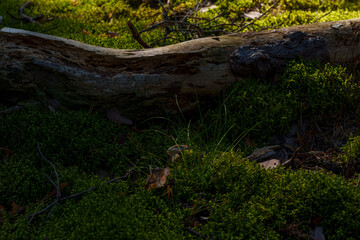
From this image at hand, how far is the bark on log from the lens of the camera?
4047 mm

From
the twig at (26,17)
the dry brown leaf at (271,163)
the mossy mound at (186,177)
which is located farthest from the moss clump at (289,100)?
the twig at (26,17)

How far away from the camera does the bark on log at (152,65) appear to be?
405 cm

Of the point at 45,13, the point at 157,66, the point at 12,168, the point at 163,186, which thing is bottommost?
the point at 163,186

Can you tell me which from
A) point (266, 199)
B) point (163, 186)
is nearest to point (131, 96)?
point (163, 186)

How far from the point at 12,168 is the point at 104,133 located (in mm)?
1057

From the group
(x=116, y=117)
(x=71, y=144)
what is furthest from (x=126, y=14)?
(x=71, y=144)

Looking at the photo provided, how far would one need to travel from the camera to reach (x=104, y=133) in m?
3.90

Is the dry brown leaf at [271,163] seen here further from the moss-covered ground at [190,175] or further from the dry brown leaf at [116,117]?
the dry brown leaf at [116,117]

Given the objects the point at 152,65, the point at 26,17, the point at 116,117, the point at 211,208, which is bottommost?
the point at 211,208

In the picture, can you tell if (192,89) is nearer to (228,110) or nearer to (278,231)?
(228,110)

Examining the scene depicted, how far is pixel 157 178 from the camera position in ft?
10.6

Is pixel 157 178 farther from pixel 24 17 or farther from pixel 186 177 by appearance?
pixel 24 17

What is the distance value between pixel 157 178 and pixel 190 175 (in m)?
0.34

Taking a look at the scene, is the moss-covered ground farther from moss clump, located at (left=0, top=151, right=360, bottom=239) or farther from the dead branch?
the dead branch
